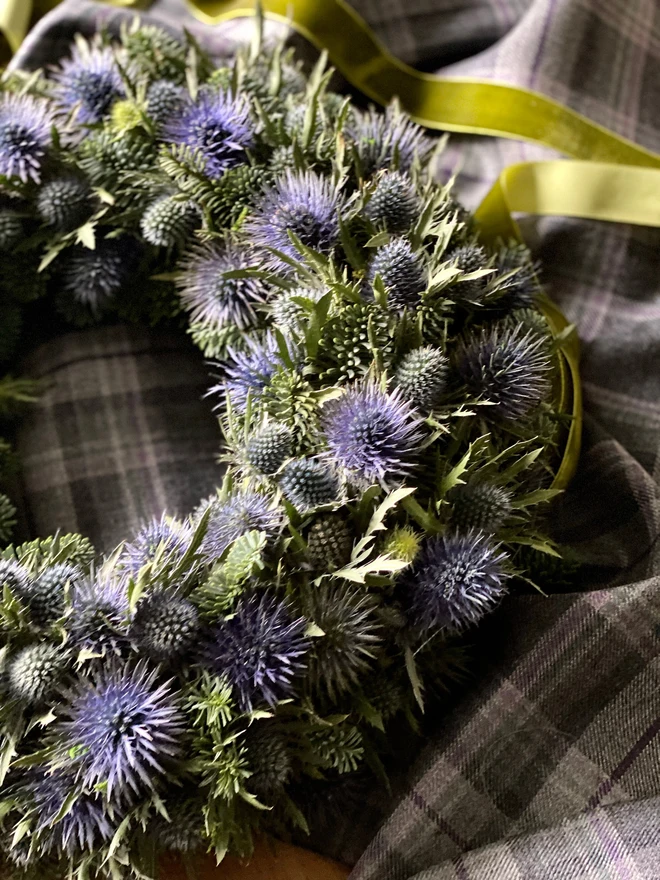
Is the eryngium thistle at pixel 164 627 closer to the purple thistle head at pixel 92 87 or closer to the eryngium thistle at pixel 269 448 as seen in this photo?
the eryngium thistle at pixel 269 448

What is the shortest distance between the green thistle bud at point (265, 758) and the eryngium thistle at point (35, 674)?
142mm

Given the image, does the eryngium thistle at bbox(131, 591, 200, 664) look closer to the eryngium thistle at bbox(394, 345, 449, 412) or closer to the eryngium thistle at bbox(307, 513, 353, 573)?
the eryngium thistle at bbox(307, 513, 353, 573)

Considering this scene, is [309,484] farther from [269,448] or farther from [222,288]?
[222,288]

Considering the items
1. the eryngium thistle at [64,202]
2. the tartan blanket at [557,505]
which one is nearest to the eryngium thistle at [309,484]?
the tartan blanket at [557,505]

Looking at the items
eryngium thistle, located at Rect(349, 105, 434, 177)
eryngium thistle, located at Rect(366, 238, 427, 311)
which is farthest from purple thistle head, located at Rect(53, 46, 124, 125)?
eryngium thistle, located at Rect(366, 238, 427, 311)

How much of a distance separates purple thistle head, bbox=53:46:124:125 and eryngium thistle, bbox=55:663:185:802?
1.71 ft

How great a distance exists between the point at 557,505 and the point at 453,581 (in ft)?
0.69

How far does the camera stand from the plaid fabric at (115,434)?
760 millimetres

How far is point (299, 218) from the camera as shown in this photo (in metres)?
0.61

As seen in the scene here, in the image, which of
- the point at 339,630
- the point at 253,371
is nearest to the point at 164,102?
the point at 253,371

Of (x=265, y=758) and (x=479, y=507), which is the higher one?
(x=479, y=507)

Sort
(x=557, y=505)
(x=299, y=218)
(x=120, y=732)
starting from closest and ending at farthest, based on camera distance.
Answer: (x=120, y=732) → (x=299, y=218) → (x=557, y=505)

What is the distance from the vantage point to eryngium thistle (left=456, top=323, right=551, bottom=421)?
0.58 m

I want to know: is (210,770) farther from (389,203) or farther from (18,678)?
(389,203)
